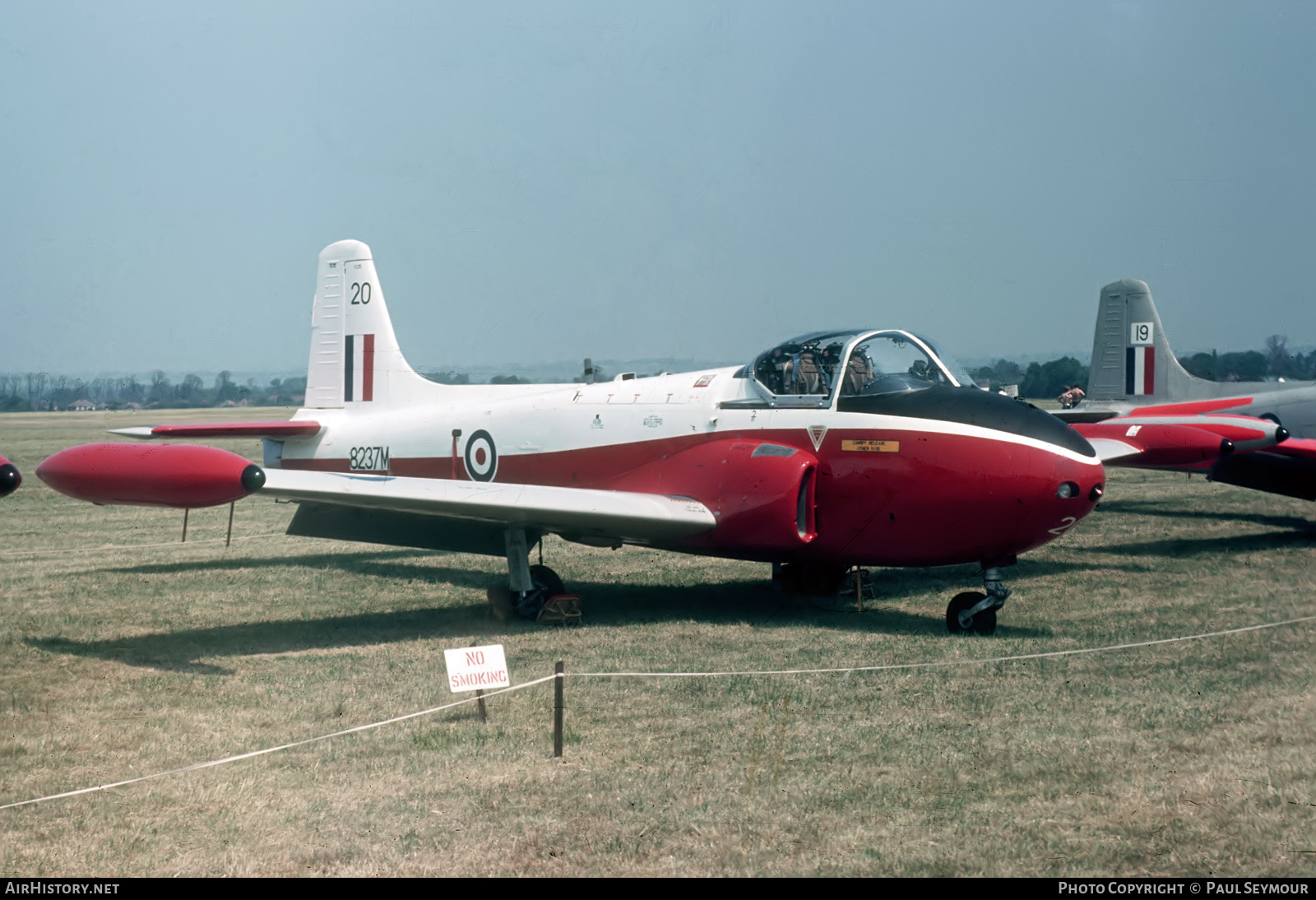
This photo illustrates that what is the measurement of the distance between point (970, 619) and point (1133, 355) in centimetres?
1571

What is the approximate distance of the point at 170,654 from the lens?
9.08m

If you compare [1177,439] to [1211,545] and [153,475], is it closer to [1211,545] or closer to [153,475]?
[1211,545]

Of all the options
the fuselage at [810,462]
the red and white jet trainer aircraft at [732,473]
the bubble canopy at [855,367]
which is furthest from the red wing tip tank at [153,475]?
the bubble canopy at [855,367]

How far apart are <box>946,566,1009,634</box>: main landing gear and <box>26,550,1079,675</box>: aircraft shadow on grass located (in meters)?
0.19

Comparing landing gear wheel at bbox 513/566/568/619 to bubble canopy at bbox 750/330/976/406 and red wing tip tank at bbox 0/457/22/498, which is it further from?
red wing tip tank at bbox 0/457/22/498

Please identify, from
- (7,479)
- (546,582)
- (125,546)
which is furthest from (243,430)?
(7,479)

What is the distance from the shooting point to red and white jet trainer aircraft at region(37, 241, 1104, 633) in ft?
28.9

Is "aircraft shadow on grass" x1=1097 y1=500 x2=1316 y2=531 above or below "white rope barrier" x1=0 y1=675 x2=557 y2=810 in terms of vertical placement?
above

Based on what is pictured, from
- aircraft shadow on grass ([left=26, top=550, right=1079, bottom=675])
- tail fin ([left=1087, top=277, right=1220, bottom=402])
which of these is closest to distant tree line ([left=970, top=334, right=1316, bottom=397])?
tail fin ([left=1087, top=277, right=1220, bottom=402])

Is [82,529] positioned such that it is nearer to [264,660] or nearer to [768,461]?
[264,660]

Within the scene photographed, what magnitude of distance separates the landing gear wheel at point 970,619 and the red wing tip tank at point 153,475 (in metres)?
5.61

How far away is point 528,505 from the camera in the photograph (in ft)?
31.9

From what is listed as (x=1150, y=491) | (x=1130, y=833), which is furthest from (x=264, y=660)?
(x=1150, y=491)
